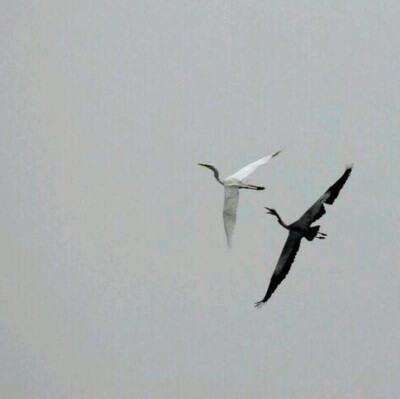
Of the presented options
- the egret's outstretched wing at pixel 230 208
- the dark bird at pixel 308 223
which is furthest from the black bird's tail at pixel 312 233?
the egret's outstretched wing at pixel 230 208

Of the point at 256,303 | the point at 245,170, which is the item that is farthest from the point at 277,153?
the point at 256,303

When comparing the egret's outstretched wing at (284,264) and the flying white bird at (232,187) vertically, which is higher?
the flying white bird at (232,187)

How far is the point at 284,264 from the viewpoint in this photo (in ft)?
152

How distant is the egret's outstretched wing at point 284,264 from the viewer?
4566 cm

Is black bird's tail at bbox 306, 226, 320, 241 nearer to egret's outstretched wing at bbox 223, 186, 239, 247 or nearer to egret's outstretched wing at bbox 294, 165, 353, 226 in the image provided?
egret's outstretched wing at bbox 294, 165, 353, 226

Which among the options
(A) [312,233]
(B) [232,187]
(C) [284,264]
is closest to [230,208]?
(B) [232,187]

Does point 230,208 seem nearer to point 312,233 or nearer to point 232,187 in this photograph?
point 232,187

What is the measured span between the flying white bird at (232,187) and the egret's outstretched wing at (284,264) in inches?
73.8

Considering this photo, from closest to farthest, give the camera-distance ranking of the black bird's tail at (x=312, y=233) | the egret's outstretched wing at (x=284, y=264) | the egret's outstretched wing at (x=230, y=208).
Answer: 1. the egret's outstretched wing at (x=230, y=208)
2. the black bird's tail at (x=312, y=233)
3. the egret's outstretched wing at (x=284, y=264)

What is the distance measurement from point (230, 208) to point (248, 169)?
2.01 m

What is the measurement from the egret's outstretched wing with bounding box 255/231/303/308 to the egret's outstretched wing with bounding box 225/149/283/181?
207cm

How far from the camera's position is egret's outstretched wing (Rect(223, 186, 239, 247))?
1730 inches

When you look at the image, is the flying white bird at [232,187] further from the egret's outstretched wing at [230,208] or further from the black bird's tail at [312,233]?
the black bird's tail at [312,233]

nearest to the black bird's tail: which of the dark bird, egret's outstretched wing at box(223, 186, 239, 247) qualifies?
the dark bird
